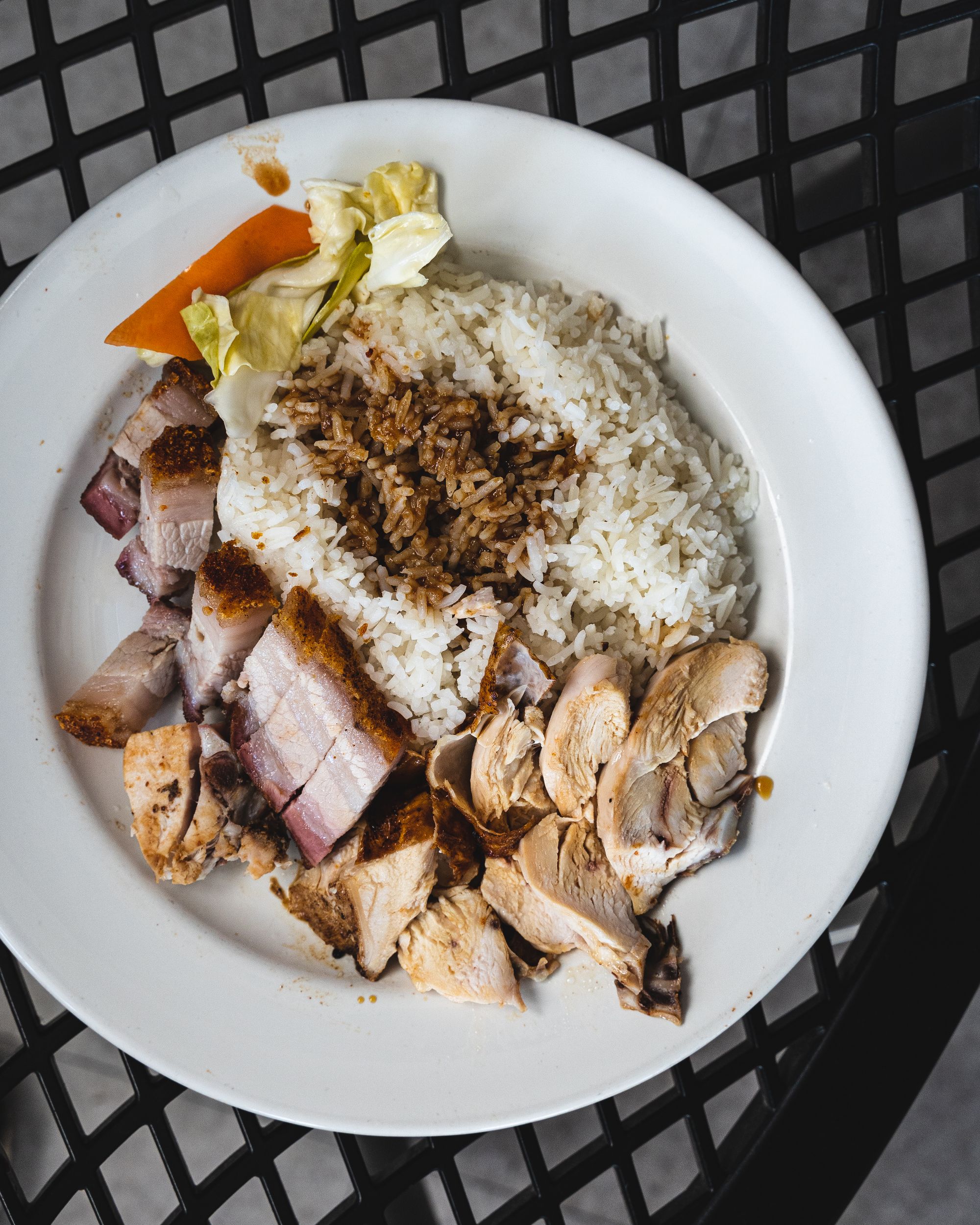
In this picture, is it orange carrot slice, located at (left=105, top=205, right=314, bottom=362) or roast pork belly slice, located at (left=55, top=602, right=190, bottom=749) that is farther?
roast pork belly slice, located at (left=55, top=602, right=190, bottom=749)

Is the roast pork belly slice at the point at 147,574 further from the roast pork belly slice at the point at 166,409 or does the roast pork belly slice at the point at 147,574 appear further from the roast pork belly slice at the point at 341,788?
the roast pork belly slice at the point at 341,788

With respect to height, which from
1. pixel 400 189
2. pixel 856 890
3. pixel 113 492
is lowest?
pixel 856 890

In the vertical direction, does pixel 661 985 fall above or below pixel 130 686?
below

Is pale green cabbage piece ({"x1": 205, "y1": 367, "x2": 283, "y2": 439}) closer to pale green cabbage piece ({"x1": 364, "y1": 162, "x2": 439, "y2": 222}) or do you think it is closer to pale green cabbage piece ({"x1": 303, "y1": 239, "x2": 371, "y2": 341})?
pale green cabbage piece ({"x1": 303, "y1": 239, "x2": 371, "y2": 341})

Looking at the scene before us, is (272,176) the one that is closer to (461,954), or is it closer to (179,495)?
(179,495)

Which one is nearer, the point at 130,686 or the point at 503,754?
the point at 503,754

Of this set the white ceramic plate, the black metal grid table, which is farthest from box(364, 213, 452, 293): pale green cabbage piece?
the black metal grid table

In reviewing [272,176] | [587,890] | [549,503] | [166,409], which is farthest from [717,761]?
[272,176]
